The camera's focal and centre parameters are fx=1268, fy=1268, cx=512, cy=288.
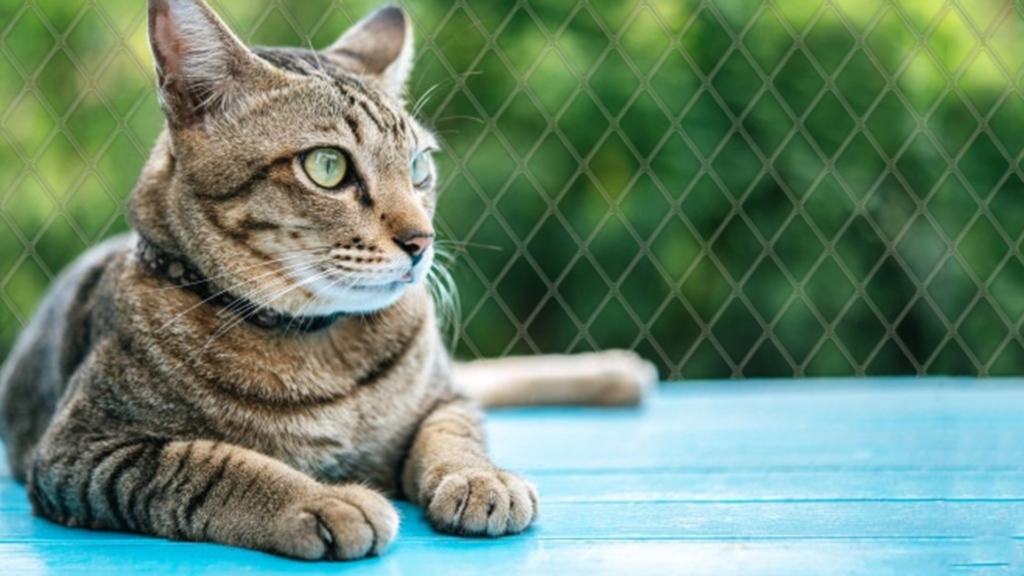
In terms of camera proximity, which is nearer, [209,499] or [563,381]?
[209,499]

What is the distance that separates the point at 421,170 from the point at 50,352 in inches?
30.2

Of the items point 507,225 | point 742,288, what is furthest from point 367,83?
point 742,288

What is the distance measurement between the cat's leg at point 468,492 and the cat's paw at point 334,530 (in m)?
0.11

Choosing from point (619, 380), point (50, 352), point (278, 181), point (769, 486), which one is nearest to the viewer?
point (278, 181)

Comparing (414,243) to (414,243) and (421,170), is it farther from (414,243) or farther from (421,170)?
(421,170)

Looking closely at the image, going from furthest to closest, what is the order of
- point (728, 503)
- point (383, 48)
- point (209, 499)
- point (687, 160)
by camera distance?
point (687, 160)
point (383, 48)
point (728, 503)
point (209, 499)

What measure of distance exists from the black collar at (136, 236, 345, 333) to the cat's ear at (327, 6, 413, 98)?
0.41 metres

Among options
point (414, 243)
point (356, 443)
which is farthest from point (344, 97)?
point (356, 443)

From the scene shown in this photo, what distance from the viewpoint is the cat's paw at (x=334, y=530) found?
4.63 feet

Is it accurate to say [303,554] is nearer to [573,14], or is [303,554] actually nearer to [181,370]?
[181,370]

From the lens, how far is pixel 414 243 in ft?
5.16

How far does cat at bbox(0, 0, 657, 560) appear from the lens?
1.55 metres

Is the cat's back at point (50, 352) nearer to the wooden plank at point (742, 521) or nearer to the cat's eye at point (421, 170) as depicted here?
the wooden plank at point (742, 521)

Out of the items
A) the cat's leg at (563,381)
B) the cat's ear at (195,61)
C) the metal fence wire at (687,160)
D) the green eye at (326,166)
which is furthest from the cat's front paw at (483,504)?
the metal fence wire at (687,160)
